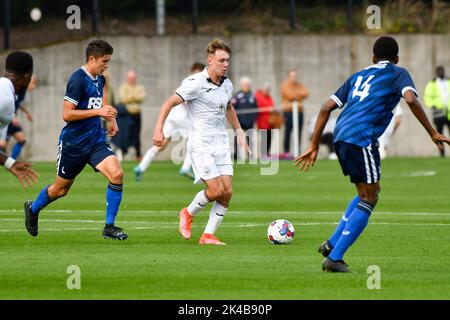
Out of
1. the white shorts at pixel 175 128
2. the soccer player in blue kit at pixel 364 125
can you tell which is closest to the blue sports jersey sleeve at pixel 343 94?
the soccer player in blue kit at pixel 364 125

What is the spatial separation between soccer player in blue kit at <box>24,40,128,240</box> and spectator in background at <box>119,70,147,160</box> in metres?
19.2

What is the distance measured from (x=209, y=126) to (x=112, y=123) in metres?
1.24

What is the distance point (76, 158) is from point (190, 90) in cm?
159

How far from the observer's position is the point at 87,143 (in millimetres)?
14477

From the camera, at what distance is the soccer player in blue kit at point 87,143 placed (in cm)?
1423

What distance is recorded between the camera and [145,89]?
3662 centimetres

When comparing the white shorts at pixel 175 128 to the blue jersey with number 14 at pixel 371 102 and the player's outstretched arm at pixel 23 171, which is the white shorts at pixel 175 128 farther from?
the player's outstretched arm at pixel 23 171

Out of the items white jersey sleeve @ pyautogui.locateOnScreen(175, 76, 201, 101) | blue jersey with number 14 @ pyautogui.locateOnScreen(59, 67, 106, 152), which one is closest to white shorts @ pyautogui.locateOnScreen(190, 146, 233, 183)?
white jersey sleeve @ pyautogui.locateOnScreen(175, 76, 201, 101)

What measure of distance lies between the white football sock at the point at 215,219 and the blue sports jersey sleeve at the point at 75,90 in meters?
2.01

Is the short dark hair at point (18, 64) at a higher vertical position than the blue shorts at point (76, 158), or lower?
higher

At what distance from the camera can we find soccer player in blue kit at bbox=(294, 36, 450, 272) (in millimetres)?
11109

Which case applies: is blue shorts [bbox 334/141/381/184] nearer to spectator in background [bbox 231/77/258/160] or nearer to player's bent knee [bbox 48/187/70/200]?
player's bent knee [bbox 48/187/70/200]

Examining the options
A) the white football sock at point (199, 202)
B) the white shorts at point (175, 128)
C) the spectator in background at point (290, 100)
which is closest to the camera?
the white football sock at point (199, 202)
